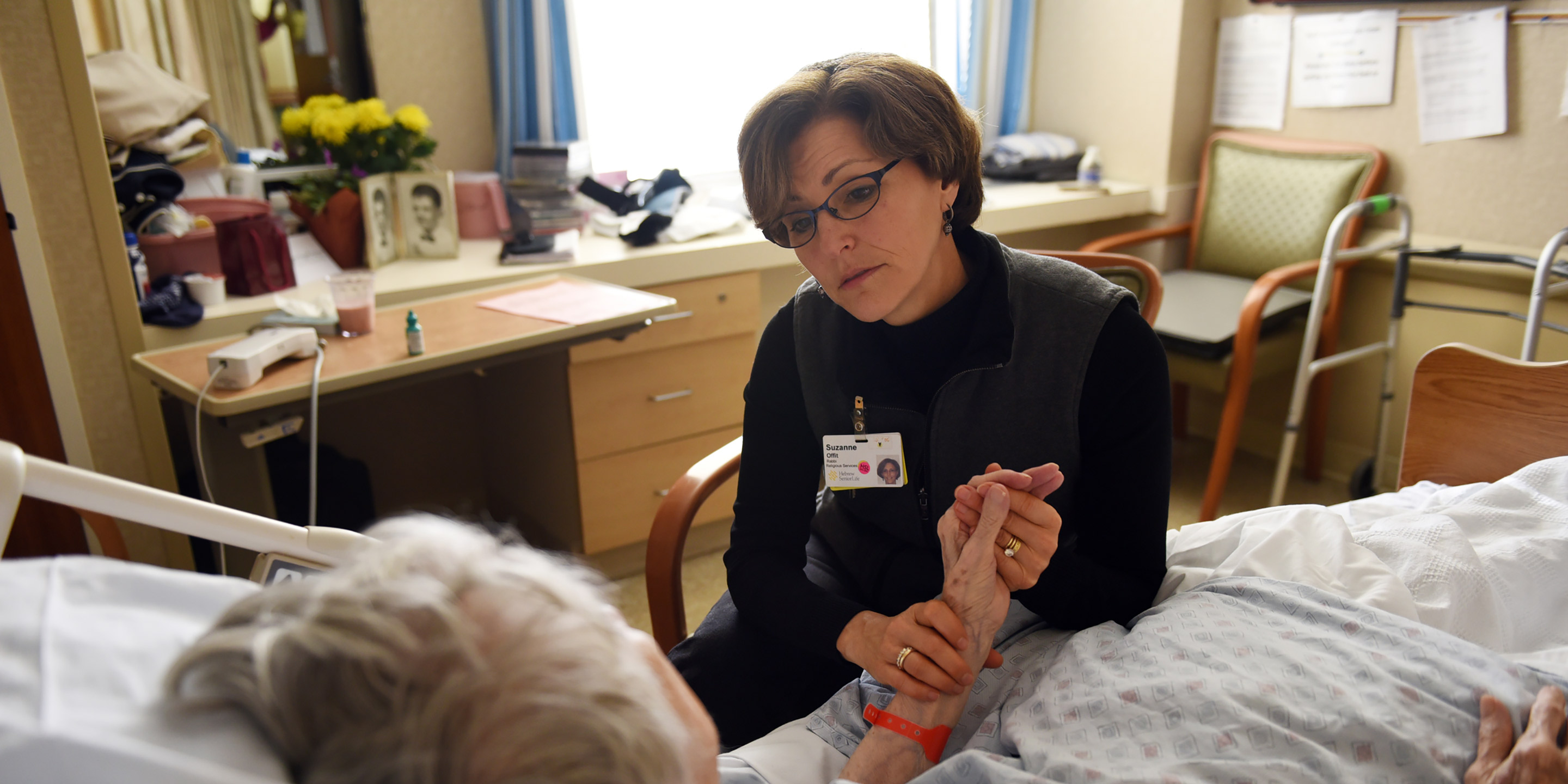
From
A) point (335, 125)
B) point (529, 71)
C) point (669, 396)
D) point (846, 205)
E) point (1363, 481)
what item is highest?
point (529, 71)

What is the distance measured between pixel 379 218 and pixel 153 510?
1.84 metres

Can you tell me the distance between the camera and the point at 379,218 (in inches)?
96.0

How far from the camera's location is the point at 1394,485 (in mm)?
2945

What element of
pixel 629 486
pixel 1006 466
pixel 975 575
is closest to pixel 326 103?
pixel 629 486

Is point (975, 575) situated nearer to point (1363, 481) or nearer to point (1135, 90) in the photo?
point (1363, 481)

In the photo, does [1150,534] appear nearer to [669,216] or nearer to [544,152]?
[669,216]

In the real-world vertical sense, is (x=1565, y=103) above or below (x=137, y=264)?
above

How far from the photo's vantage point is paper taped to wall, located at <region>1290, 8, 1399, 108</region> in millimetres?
2812

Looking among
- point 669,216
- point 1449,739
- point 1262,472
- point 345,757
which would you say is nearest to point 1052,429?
point 1449,739

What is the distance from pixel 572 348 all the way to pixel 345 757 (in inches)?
73.8

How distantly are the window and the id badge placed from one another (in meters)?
1.98

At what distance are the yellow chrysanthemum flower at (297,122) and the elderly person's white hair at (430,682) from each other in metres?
2.23

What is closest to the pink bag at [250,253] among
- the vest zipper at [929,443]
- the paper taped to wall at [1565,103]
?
the vest zipper at [929,443]

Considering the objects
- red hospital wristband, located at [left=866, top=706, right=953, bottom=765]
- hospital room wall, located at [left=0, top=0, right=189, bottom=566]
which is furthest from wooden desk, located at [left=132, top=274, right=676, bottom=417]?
red hospital wristband, located at [left=866, top=706, right=953, bottom=765]
